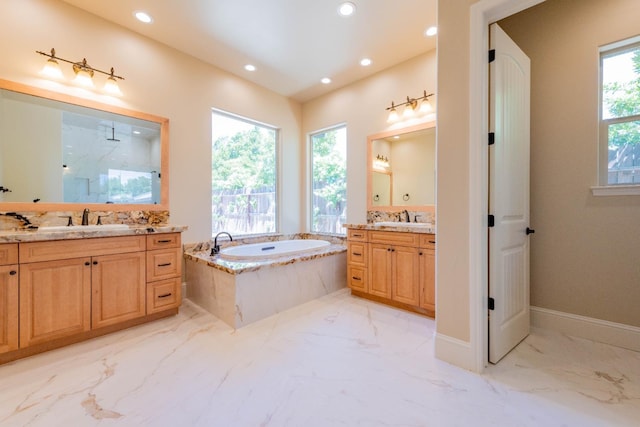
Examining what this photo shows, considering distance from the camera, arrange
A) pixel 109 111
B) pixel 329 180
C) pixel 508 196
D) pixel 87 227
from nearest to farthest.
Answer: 1. pixel 508 196
2. pixel 87 227
3. pixel 109 111
4. pixel 329 180

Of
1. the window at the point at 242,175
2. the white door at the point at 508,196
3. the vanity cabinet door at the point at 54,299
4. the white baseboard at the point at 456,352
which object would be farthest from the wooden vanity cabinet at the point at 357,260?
the vanity cabinet door at the point at 54,299

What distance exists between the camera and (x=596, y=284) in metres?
2.13

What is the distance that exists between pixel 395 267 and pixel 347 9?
2.49 meters

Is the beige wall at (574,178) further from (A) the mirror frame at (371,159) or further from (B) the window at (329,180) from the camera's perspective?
(B) the window at (329,180)

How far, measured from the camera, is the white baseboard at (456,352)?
1714 millimetres

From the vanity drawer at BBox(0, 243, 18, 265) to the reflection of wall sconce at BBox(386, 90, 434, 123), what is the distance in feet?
11.9

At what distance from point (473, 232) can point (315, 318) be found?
158 centimetres

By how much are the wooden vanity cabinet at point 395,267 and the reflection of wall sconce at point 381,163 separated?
3.32 feet

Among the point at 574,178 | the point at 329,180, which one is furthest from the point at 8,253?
the point at 574,178

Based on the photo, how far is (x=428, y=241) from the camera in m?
2.52

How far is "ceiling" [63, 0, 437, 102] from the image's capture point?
7.84 feet

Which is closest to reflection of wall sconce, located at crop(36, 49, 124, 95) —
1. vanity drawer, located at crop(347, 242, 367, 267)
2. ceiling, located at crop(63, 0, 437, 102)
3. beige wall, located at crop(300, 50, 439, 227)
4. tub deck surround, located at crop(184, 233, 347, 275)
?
ceiling, located at crop(63, 0, 437, 102)

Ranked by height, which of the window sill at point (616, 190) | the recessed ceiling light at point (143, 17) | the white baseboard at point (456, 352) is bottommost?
the white baseboard at point (456, 352)

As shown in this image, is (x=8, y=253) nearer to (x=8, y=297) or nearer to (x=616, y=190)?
(x=8, y=297)
